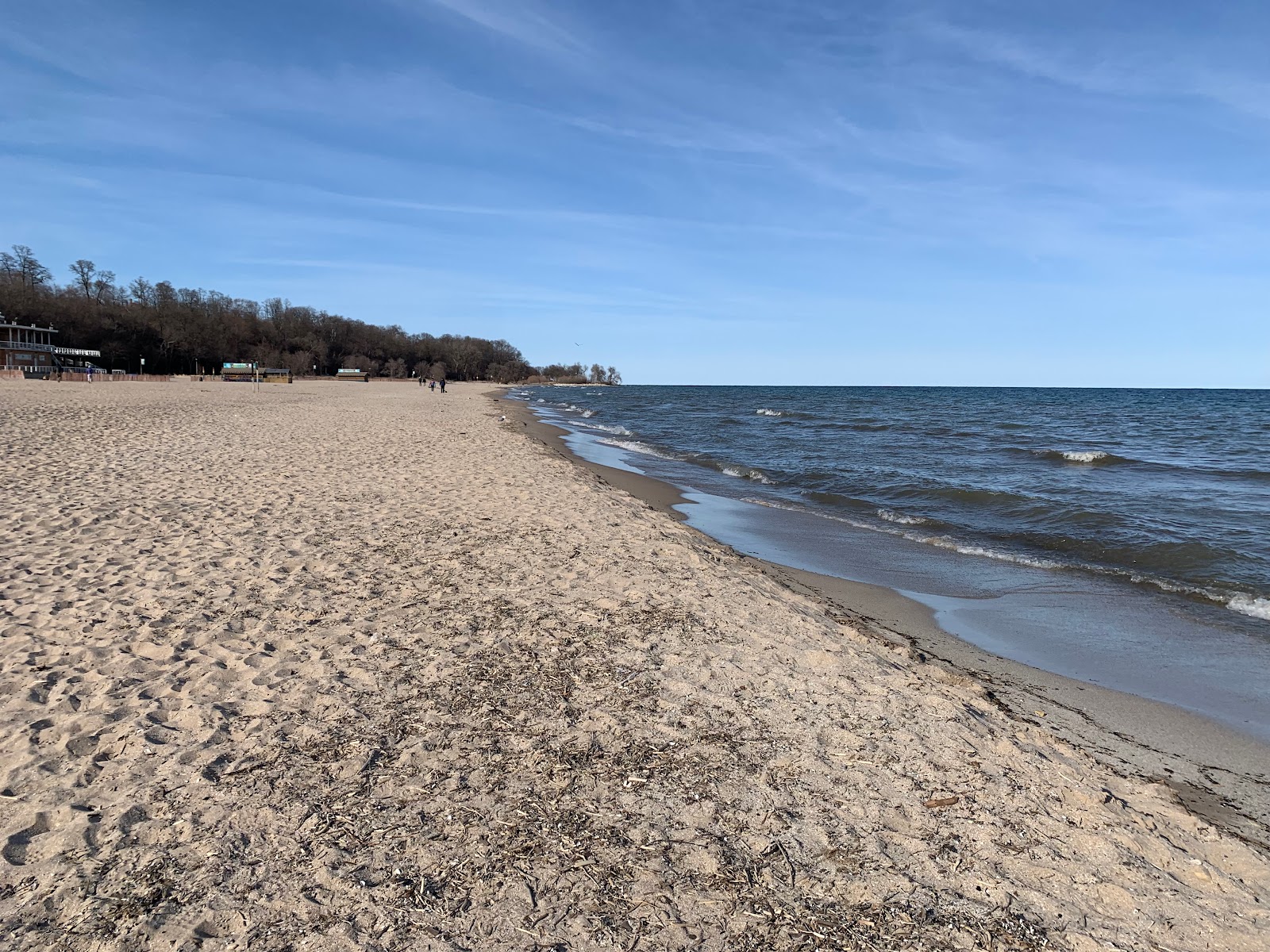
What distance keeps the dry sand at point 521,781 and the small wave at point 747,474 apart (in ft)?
34.1

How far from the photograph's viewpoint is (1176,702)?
5.58 m

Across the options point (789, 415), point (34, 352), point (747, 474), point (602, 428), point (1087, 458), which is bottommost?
point (602, 428)

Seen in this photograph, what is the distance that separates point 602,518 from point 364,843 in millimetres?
7498

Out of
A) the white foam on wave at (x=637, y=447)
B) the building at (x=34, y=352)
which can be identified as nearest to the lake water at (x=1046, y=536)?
the white foam on wave at (x=637, y=447)

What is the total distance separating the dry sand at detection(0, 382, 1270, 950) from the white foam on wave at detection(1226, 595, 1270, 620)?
475 centimetres

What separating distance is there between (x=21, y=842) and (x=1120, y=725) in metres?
6.26

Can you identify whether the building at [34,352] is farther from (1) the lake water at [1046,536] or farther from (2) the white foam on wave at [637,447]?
(1) the lake water at [1046,536]

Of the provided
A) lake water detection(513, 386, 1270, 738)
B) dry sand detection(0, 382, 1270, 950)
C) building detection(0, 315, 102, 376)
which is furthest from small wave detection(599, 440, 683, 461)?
→ building detection(0, 315, 102, 376)

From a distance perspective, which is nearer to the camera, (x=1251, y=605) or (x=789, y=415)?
(x=1251, y=605)

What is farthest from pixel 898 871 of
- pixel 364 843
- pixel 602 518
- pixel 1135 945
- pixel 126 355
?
pixel 126 355

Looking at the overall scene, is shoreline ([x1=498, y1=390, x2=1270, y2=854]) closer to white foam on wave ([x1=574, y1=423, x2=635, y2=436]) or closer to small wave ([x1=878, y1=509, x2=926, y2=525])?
small wave ([x1=878, y1=509, x2=926, y2=525])

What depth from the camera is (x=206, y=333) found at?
298 ft

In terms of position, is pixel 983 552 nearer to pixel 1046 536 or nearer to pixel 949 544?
pixel 949 544

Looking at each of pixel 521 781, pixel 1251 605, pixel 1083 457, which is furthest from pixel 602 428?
pixel 521 781
